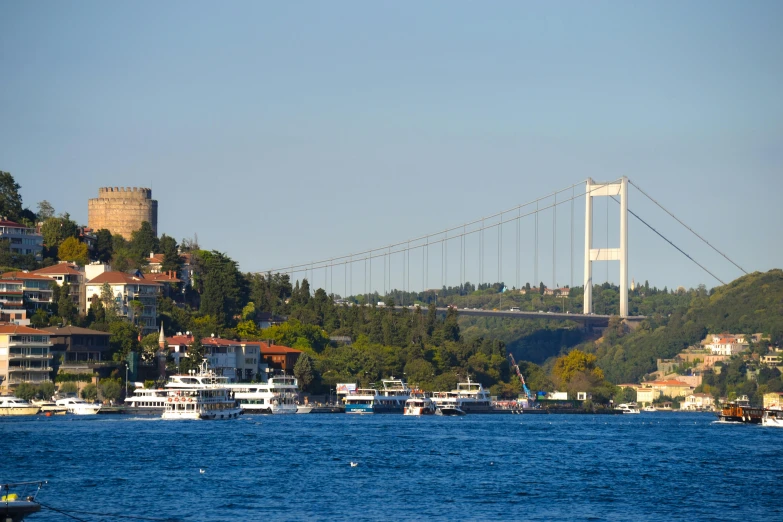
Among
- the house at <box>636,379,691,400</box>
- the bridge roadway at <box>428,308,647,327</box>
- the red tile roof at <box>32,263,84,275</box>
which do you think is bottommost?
the house at <box>636,379,691,400</box>

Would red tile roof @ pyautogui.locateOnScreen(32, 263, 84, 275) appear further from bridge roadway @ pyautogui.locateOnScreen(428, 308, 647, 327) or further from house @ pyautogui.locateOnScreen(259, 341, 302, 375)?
bridge roadway @ pyautogui.locateOnScreen(428, 308, 647, 327)

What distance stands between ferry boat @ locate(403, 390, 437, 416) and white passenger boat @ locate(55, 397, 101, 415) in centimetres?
2516

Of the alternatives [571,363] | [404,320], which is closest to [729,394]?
[571,363]

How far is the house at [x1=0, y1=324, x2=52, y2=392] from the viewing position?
91688 millimetres

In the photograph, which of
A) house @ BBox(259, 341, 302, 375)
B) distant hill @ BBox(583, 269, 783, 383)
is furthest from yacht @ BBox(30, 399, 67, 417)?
distant hill @ BBox(583, 269, 783, 383)

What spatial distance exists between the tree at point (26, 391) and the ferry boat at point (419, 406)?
27.9 m

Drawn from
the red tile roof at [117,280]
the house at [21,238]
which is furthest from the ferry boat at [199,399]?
the house at [21,238]

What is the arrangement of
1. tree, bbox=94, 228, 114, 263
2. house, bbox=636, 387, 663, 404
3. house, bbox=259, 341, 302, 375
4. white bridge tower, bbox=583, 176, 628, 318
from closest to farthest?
1. house, bbox=259, 341, 302, 375
2. tree, bbox=94, 228, 114, 263
3. white bridge tower, bbox=583, 176, 628, 318
4. house, bbox=636, 387, 663, 404

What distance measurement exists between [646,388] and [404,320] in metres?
50.5

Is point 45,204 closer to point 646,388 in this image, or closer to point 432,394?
point 432,394

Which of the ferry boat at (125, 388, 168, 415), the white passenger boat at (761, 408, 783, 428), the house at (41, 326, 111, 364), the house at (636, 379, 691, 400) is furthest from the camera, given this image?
the house at (636, 379, 691, 400)

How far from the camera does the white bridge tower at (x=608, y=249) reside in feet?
432

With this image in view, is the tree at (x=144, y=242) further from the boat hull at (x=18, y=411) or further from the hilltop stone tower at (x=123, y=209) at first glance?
the boat hull at (x=18, y=411)

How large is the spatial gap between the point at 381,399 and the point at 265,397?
12.7 meters
